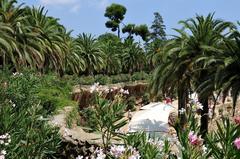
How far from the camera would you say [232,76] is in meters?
23.2

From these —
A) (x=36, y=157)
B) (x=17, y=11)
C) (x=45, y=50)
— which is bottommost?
(x=36, y=157)

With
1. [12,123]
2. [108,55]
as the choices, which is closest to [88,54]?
[108,55]

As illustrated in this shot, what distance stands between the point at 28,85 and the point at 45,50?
24199mm

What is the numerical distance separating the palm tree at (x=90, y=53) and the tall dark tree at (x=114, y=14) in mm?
31843

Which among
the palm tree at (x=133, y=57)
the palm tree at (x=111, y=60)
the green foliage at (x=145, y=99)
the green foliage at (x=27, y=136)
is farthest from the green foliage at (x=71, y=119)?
the palm tree at (x=133, y=57)

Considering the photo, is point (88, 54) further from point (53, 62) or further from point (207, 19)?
point (207, 19)

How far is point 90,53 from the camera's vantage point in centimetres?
5891

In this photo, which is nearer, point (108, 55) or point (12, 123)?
point (12, 123)

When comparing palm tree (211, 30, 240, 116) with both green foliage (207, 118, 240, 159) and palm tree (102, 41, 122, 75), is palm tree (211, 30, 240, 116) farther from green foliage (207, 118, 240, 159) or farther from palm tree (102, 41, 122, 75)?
palm tree (102, 41, 122, 75)

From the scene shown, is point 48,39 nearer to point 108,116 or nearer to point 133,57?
point 108,116

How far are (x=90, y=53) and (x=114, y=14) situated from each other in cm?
3569

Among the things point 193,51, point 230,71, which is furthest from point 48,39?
point 230,71

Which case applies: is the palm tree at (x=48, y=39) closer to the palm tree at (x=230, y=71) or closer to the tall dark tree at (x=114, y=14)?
the palm tree at (x=230, y=71)

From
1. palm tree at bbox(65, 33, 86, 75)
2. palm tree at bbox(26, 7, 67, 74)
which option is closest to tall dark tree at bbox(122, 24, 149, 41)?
palm tree at bbox(65, 33, 86, 75)
